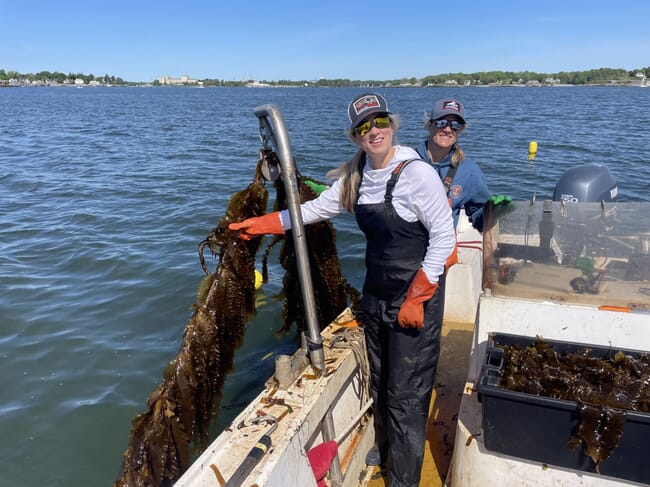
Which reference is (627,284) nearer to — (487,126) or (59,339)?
(59,339)

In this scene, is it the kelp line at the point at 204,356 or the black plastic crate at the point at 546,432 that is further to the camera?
the kelp line at the point at 204,356

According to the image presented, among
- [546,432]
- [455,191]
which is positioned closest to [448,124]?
[455,191]

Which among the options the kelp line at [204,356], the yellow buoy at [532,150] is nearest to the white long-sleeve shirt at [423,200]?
the kelp line at [204,356]

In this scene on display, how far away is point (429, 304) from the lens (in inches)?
107

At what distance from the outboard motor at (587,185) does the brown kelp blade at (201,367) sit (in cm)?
365

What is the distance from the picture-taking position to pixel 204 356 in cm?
323

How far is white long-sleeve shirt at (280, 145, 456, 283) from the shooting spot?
8.06ft

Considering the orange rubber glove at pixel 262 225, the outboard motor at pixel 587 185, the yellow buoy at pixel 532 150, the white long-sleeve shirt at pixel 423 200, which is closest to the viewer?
the white long-sleeve shirt at pixel 423 200

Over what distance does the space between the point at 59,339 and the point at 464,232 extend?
5.56 m

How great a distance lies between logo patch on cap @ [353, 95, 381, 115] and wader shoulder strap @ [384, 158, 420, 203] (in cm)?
34

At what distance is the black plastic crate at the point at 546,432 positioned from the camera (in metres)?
2.27

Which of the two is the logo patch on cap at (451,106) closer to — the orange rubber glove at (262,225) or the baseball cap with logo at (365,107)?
the baseball cap with logo at (365,107)

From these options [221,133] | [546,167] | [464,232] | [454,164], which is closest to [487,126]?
[546,167]

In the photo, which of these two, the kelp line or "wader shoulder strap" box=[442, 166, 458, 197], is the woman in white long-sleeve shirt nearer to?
the kelp line
